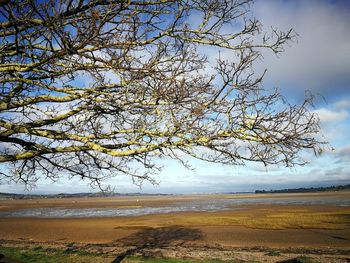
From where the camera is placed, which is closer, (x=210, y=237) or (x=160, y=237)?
(x=210, y=237)

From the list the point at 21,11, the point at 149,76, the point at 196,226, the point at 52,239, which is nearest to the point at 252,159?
the point at 149,76

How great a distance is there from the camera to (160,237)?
22906 millimetres

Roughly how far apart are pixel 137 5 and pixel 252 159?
9.02 feet

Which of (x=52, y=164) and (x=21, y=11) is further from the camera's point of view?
(x=52, y=164)

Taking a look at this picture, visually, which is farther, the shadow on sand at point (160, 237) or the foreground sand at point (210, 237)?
the shadow on sand at point (160, 237)

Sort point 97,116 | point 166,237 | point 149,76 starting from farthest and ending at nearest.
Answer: point 166,237, point 97,116, point 149,76

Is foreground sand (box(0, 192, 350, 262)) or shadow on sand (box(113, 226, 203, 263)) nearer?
foreground sand (box(0, 192, 350, 262))

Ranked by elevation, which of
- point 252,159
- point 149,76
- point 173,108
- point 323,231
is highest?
point 149,76

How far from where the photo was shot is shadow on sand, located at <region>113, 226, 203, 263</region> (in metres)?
19.9

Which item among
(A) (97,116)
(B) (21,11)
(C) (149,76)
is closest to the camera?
(B) (21,11)

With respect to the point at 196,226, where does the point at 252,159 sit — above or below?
above

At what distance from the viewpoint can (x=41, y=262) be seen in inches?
Answer: 501

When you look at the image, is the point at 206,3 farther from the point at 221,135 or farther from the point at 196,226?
the point at 196,226

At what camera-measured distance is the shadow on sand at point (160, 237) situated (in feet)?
65.4
